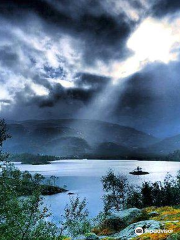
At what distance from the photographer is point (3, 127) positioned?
24.5 m

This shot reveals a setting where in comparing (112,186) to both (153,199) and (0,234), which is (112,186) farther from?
(0,234)

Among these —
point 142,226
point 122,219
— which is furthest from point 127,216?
point 142,226

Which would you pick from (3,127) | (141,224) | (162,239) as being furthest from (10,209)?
(141,224)

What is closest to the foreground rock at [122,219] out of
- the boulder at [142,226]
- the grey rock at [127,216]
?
the grey rock at [127,216]

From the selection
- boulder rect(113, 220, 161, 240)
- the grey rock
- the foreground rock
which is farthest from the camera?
the grey rock

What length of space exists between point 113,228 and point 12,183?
21.2 metres

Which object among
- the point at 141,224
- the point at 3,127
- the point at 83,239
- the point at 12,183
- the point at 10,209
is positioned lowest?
the point at 83,239

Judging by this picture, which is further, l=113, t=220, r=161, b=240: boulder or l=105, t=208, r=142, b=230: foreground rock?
l=105, t=208, r=142, b=230: foreground rock

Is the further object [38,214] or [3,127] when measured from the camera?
[3,127]

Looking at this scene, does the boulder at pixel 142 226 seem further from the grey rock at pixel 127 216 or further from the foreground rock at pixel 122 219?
the grey rock at pixel 127 216

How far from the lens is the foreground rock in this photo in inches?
1412

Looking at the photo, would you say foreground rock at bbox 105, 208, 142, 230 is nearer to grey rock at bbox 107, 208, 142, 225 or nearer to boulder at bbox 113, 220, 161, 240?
grey rock at bbox 107, 208, 142, 225

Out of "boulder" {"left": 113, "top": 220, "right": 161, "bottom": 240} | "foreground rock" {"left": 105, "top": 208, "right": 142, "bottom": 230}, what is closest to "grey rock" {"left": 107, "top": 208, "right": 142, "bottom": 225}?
"foreground rock" {"left": 105, "top": 208, "right": 142, "bottom": 230}

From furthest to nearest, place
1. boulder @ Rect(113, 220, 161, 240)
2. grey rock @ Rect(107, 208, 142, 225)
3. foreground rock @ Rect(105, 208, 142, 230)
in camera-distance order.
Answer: grey rock @ Rect(107, 208, 142, 225), foreground rock @ Rect(105, 208, 142, 230), boulder @ Rect(113, 220, 161, 240)
